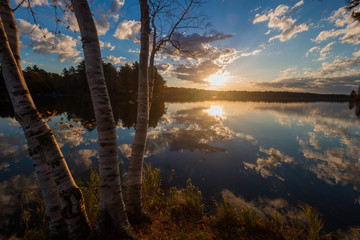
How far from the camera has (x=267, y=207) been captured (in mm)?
5242

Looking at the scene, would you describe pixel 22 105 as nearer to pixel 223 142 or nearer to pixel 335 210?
pixel 335 210

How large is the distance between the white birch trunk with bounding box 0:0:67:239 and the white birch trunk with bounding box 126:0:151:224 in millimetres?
1314

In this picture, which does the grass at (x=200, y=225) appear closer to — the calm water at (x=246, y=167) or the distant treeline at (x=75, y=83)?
the calm water at (x=246, y=167)

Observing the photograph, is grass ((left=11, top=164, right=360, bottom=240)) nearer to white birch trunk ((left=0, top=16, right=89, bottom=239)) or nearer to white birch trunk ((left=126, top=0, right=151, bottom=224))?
white birch trunk ((left=126, top=0, right=151, bottom=224))

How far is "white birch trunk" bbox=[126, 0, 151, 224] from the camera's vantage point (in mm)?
3150

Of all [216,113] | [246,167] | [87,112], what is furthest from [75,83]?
[246,167]

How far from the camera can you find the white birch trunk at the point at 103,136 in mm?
2279

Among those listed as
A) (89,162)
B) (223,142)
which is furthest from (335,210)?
(89,162)

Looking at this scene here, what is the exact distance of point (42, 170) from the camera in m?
2.60

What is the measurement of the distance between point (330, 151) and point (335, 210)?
7402 millimetres

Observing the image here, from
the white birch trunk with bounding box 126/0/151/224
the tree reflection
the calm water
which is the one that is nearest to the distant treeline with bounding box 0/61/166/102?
the tree reflection

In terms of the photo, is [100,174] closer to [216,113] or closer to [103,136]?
[103,136]

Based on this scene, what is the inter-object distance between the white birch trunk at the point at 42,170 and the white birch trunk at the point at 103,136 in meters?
0.80

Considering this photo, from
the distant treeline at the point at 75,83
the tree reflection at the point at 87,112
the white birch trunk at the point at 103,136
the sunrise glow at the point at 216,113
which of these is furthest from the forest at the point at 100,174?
the distant treeline at the point at 75,83
